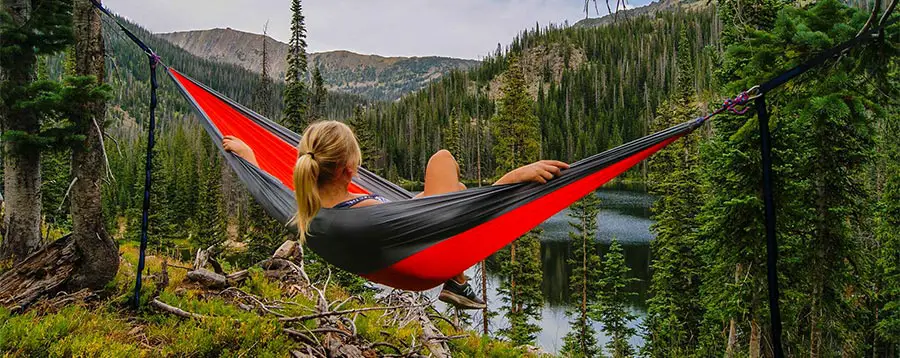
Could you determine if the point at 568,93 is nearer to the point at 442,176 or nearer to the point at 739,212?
the point at 739,212

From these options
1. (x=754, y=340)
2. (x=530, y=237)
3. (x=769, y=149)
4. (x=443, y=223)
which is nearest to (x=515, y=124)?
(x=530, y=237)

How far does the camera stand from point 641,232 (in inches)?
899

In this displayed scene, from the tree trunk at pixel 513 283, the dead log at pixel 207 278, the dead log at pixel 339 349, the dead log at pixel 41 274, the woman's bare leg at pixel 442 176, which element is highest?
the woman's bare leg at pixel 442 176

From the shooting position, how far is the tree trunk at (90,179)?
3.02m

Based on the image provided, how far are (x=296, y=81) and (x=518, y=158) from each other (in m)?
6.53

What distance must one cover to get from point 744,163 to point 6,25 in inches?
352

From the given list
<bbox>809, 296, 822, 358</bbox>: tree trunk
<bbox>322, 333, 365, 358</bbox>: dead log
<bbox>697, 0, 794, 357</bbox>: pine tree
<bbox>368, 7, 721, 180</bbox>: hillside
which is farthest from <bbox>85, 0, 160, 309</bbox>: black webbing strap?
<bbox>368, 7, 721, 180</bbox>: hillside

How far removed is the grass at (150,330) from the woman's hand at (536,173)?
1.85 meters

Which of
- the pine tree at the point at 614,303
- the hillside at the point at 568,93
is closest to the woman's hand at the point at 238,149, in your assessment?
the pine tree at the point at 614,303

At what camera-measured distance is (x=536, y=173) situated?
1848mm

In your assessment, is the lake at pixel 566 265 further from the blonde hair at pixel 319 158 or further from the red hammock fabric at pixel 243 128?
the blonde hair at pixel 319 158

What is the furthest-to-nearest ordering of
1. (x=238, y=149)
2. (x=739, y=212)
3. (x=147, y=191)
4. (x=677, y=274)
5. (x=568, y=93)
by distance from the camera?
(x=568, y=93)
(x=677, y=274)
(x=739, y=212)
(x=147, y=191)
(x=238, y=149)

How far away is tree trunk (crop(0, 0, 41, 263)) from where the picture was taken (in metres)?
3.92

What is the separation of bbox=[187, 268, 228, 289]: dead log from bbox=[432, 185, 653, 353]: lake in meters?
5.40
